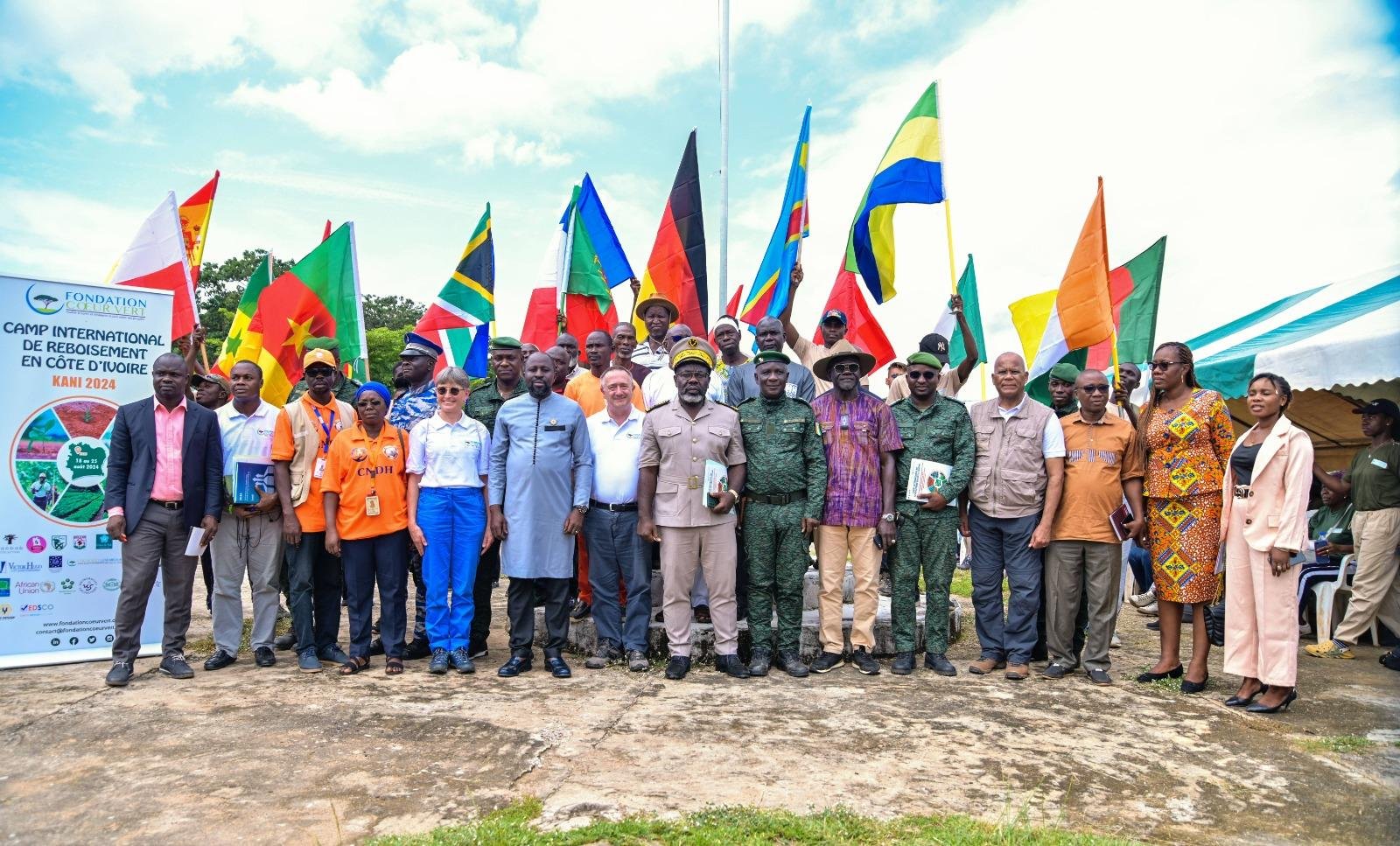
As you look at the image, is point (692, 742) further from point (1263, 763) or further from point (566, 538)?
point (1263, 763)

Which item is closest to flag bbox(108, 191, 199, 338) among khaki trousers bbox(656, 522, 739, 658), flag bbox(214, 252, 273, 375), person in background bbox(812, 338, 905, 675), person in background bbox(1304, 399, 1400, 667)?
flag bbox(214, 252, 273, 375)

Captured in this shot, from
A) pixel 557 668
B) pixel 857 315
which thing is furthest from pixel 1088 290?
pixel 557 668

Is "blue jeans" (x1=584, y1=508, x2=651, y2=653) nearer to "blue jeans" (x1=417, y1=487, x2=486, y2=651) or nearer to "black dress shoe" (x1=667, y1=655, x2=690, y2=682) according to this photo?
"black dress shoe" (x1=667, y1=655, x2=690, y2=682)

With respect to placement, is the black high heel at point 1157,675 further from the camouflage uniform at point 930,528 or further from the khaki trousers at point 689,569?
the khaki trousers at point 689,569

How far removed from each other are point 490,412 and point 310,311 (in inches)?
107

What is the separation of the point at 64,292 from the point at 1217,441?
829cm

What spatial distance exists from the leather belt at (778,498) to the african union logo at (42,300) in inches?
207

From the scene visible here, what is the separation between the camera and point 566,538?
6.15 metres

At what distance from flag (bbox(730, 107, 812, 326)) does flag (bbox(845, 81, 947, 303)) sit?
1.74ft

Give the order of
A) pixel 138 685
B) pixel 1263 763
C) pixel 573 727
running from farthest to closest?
pixel 138 685 → pixel 573 727 → pixel 1263 763

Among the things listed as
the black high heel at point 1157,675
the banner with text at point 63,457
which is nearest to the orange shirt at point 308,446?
the banner with text at point 63,457

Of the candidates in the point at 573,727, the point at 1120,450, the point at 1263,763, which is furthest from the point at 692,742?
the point at 1120,450

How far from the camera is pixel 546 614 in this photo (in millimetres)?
6270

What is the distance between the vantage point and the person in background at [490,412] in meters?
6.62
